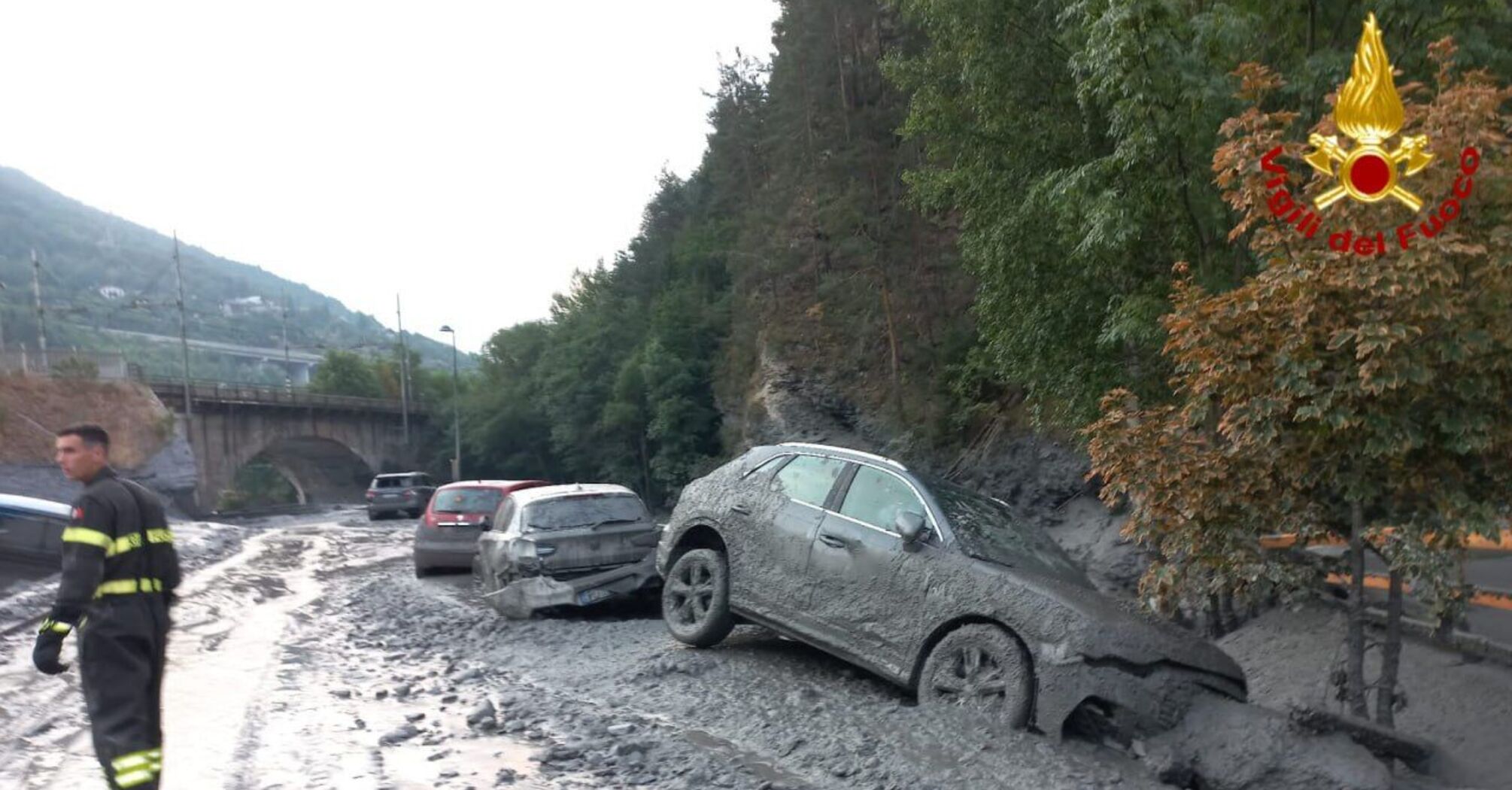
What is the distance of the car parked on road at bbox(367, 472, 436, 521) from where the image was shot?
41.5m

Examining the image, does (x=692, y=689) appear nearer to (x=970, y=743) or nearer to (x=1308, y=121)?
(x=970, y=743)

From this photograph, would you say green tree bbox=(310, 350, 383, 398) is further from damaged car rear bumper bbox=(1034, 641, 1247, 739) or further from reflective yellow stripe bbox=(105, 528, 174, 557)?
damaged car rear bumper bbox=(1034, 641, 1247, 739)

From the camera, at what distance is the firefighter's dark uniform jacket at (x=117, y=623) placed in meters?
4.76

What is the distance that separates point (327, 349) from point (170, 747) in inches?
4018

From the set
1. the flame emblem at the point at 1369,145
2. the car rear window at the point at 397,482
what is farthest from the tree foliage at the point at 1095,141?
the car rear window at the point at 397,482

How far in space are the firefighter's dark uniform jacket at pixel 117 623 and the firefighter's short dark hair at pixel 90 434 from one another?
22 centimetres

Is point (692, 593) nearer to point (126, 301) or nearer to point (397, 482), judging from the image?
point (397, 482)

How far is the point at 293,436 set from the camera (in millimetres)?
68812

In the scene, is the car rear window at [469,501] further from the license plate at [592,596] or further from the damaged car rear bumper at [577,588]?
the license plate at [592,596]

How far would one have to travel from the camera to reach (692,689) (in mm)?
7953

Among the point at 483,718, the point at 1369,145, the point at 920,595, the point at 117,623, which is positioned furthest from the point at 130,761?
the point at 1369,145

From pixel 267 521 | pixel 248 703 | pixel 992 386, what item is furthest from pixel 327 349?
pixel 248 703

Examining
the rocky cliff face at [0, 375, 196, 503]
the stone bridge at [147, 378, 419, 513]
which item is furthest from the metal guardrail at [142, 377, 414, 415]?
the rocky cliff face at [0, 375, 196, 503]

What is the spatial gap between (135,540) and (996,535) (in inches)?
204
